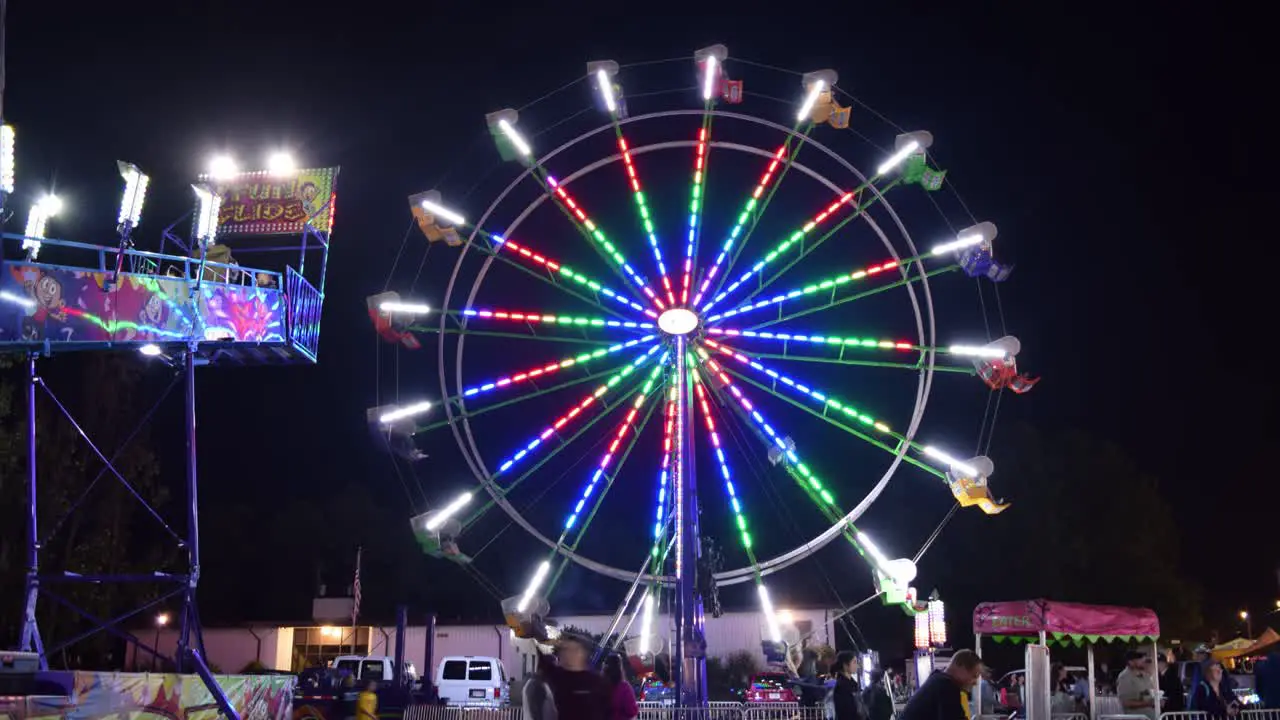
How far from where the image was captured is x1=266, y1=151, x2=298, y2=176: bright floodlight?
14.6 m

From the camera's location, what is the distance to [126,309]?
12539 mm

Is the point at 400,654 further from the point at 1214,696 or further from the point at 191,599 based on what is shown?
the point at 1214,696

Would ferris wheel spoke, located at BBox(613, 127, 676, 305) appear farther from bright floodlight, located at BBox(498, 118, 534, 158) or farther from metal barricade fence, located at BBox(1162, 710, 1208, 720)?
metal barricade fence, located at BBox(1162, 710, 1208, 720)

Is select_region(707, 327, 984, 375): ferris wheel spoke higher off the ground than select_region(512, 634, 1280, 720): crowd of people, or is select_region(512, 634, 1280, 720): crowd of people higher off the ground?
select_region(707, 327, 984, 375): ferris wheel spoke

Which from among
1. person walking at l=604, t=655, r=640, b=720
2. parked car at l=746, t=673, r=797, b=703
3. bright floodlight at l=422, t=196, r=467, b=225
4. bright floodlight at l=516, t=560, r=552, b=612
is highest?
bright floodlight at l=422, t=196, r=467, b=225

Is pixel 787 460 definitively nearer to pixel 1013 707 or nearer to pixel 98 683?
pixel 1013 707

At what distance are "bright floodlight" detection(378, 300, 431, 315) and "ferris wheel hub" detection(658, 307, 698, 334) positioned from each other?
4426 millimetres

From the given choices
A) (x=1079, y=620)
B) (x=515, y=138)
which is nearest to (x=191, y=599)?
(x=515, y=138)

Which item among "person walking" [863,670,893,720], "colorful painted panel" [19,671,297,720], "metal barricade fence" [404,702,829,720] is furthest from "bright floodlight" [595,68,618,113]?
"person walking" [863,670,893,720]

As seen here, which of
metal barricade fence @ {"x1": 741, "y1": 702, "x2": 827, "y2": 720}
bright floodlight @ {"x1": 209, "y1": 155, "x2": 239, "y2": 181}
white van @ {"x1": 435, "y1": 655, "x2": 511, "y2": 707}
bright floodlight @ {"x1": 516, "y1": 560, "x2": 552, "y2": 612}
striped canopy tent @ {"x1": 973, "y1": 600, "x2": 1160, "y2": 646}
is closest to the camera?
bright floodlight @ {"x1": 209, "y1": 155, "x2": 239, "y2": 181}

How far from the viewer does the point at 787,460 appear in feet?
62.5

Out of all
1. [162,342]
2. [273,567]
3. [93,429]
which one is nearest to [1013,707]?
[162,342]

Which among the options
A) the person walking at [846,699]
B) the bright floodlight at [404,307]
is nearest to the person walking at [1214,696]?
the person walking at [846,699]

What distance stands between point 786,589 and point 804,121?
27.7 meters
